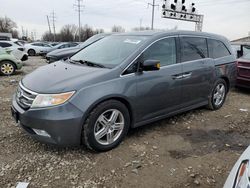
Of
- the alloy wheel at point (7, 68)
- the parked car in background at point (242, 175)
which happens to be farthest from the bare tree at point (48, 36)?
the parked car in background at point (242, 175)

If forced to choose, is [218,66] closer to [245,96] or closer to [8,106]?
[245,96]

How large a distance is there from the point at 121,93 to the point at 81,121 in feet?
2.19

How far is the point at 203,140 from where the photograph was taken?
12.4ft

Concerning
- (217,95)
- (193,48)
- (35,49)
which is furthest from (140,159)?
(35,49)

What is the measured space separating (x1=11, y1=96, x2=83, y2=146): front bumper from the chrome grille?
4.2 inches

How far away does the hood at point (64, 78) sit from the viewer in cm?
296

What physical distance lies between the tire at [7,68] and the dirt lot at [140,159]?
223 inches

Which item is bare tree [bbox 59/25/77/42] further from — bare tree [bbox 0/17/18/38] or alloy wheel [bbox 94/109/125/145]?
alloy wheel [bbox 94/109/125/145]

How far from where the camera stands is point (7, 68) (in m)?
9.37

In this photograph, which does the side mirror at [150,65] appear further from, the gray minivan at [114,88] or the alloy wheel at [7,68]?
the alloy wheel at [7,68]

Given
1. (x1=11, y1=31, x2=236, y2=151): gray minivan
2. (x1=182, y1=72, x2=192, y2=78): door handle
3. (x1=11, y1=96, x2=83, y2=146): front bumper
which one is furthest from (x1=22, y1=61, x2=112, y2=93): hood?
(x1=182, y1=72, x2=192, y2=78): door handle

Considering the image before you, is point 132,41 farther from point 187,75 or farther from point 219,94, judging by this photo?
point 219,94

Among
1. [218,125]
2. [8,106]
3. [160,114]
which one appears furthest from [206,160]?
[8,106]

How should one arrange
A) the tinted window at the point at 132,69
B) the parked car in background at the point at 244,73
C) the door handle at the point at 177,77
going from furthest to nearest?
the parked car in background at the point at 244,73 → the door handle at the point at 177,77 → the tinted window at the point at 132,69
